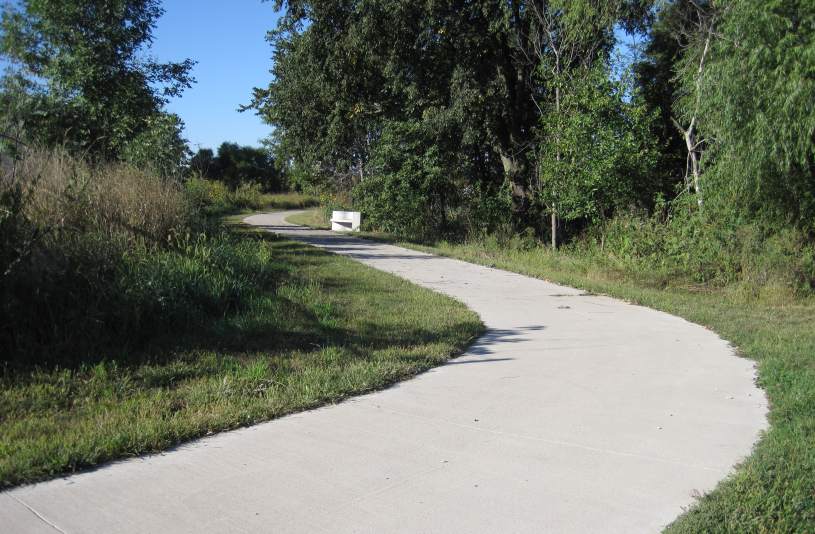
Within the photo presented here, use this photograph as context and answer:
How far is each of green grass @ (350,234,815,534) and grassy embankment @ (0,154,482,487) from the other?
10.4ft

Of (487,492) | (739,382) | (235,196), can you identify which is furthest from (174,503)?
(235,196)

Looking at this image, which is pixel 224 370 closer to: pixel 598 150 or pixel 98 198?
pixel 98 198

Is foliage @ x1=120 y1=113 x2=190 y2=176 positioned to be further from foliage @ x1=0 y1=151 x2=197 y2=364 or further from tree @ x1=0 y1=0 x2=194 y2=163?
foliage @ x1=0 y1=151 x2=197 y2=364

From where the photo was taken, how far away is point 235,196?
5016 centimetres

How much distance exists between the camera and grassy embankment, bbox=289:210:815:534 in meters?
3.97

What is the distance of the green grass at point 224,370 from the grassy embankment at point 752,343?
3175mm

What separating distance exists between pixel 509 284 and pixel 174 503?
1017 cm

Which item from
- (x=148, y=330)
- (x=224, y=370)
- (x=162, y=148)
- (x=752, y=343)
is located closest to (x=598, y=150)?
(x=752, y=343)

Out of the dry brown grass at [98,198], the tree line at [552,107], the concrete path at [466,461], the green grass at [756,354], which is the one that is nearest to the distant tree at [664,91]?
the tree line at [552,107]

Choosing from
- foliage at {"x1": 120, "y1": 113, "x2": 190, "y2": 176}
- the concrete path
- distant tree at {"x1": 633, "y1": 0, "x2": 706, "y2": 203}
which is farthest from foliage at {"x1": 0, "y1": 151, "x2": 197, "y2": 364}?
distant tree at {"x1": 633, "y1": 0, "x2": 706, "y2": 203}

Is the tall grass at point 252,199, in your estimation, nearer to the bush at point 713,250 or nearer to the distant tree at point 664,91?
the distant tree at point 664,91

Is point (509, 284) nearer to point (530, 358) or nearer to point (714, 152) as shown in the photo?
point (714, 152)

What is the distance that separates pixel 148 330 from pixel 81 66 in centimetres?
917

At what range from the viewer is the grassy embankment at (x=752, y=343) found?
156 inches
